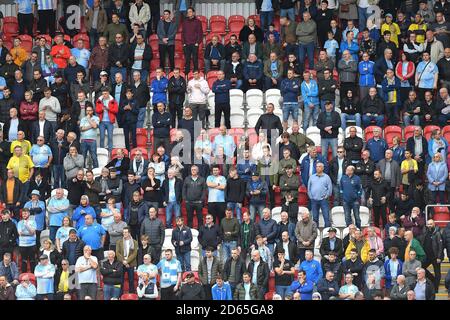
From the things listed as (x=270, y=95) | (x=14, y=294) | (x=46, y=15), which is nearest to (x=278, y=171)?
(x=270, y=95)

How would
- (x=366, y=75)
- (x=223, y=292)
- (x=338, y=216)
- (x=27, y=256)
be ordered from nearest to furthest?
(x=223, y=292)
(x=27, y=256)
(x=338, y=216)
(x=366, y=75)

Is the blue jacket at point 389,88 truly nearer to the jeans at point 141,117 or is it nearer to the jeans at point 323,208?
the jeans at point 323,208

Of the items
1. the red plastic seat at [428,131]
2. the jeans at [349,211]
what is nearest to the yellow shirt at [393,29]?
the red plastic seat at [428,131]

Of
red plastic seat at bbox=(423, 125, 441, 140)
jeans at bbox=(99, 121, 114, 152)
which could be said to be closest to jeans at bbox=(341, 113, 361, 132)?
red plastic seat at bbox=(423, 125, 441, 140)

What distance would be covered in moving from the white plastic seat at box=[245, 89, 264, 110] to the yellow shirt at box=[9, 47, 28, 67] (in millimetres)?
5729

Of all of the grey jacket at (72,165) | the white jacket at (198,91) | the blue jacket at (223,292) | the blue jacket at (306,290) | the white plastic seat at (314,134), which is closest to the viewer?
the blue jacket at (306,290)

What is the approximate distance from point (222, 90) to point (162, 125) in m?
1.74

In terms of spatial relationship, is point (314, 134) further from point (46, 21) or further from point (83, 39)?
point (46, 21)

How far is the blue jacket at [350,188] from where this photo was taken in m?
32.8

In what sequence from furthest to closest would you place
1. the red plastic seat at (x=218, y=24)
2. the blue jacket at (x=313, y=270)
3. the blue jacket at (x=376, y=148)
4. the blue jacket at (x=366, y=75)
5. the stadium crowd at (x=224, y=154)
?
the red plastic seat at (x=218, y=24)
the blue jacket at (x=366, y=75)
the blue jacket at (x=376, y=148)
the stadium crowd at (x=224, y=154)
the blue jacket at (x=313, y=270)

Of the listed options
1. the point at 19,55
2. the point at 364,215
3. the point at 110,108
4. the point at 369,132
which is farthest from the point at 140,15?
the point at 364,215

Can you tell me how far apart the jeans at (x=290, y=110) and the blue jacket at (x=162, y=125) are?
2.77 m

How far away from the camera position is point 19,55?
37250 millimetres

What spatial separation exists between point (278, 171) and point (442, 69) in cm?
551
